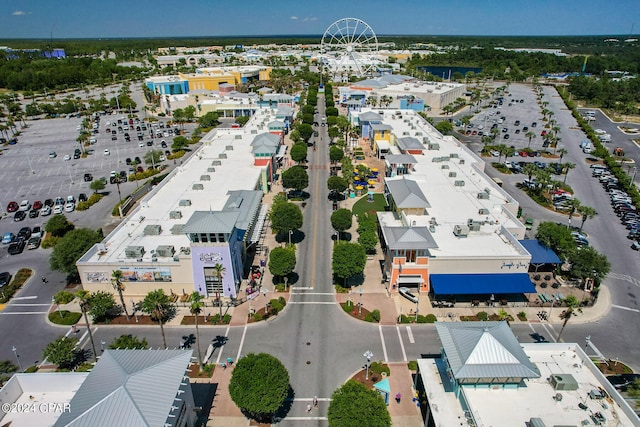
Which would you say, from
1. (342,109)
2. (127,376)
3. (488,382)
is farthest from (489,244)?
(342,109)

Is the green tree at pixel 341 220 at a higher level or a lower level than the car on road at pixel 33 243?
higher

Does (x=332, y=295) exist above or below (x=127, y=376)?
below

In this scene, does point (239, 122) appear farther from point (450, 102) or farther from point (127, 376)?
point (127, 376)

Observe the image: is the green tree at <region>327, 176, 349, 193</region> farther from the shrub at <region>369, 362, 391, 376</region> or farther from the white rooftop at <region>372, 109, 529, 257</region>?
the shrub at <region>369, 362, 391, 376</region>

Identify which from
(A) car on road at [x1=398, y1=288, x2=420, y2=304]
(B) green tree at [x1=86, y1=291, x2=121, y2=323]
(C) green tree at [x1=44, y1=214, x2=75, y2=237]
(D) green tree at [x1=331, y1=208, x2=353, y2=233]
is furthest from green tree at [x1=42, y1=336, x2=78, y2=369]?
(D) green tree at [x1=331, y1=208, x2=353, y2=233]

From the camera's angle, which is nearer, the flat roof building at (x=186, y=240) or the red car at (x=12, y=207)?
→ the flat roof building at (x=186, y=240)

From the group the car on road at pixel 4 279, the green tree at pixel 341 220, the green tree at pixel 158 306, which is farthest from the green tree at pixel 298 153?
the car on road at pixel 4 279

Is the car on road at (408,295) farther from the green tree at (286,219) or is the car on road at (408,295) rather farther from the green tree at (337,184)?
the green tree at (337,184)
